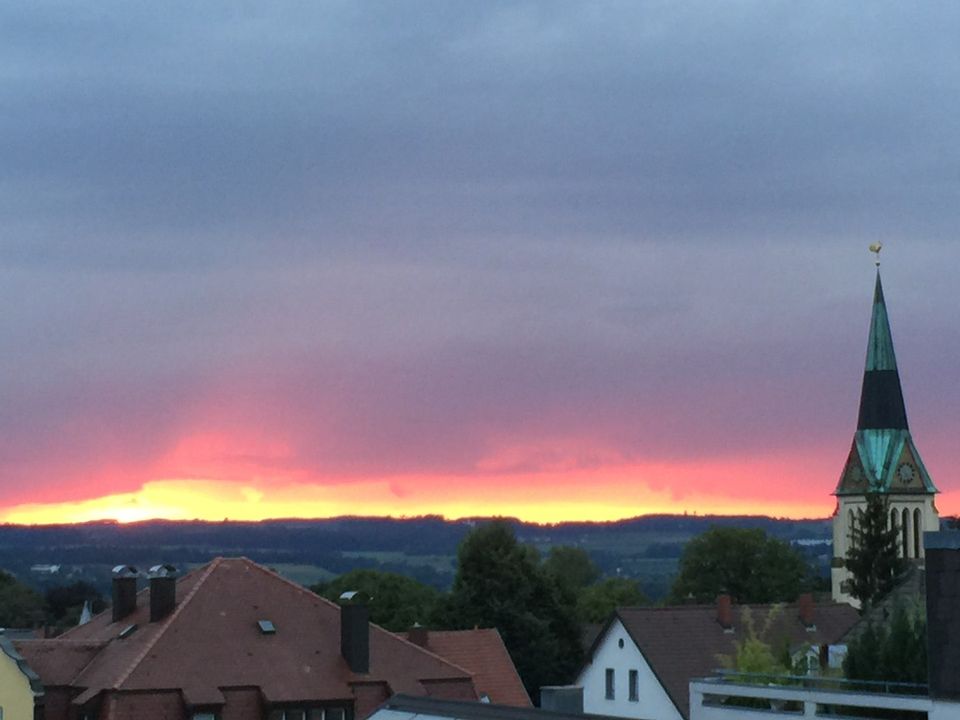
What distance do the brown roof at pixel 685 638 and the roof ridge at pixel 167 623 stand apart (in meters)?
17.5

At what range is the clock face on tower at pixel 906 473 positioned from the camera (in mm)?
184375

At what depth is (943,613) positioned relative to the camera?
39.1 metres

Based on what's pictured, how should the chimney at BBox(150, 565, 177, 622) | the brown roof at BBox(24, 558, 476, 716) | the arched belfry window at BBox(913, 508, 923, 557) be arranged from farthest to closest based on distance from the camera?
the arched belfry window at BBox(913, 508, 923, 557) → the chimney at BBox(150, 565, 177, 622) → the brown roof at BBox(24, 558, 476, 716)

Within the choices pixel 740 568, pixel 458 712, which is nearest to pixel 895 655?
pixel 458 712

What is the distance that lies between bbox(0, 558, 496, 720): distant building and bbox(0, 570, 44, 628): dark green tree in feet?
214

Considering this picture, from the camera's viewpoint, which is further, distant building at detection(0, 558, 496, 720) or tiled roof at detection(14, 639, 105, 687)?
tiled roof at detection(14, 639, 105, 687)

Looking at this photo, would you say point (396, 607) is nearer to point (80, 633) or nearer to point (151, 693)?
point (80, 633)

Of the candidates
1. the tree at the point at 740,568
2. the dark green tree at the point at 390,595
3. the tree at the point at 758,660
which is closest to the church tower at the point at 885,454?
the tree at the point at 740,568

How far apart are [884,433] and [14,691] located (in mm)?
129429

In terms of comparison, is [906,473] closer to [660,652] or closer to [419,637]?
[660,652]

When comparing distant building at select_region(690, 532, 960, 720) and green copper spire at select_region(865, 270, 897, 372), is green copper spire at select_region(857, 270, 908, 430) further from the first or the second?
distant building at select_region(690, 532, 960, 720)

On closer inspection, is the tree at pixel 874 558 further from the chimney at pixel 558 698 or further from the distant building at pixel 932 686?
the distant building at pixel 932 686

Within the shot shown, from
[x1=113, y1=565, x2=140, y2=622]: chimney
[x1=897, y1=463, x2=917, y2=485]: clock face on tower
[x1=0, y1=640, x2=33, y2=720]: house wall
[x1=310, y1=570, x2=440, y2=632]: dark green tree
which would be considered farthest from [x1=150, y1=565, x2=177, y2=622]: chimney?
[x1=897, y1=463, x2=917, y2=485]: clock face on tower

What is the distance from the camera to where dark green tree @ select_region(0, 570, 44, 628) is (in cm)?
14412
